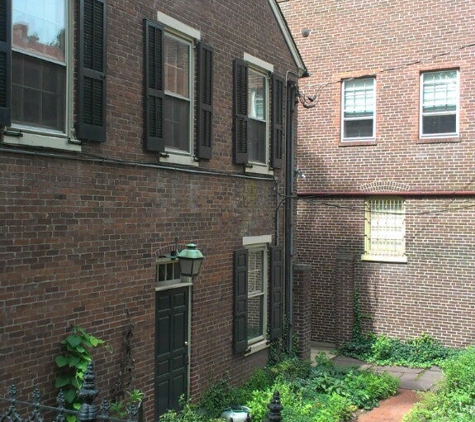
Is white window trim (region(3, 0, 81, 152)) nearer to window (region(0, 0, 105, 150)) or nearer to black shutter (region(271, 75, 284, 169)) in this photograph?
window (region(0, 0, 105, 150))

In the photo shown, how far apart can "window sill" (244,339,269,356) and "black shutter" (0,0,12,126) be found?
6539 millimetres

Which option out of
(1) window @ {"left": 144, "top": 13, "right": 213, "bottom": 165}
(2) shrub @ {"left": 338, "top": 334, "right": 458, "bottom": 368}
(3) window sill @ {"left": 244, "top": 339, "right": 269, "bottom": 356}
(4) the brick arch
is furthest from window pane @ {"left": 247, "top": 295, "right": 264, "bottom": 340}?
(4) the brick arch

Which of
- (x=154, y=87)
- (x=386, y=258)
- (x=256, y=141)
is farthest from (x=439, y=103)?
(x=154, y=87)

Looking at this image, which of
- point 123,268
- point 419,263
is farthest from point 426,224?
point 123,268

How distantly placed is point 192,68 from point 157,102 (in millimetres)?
1249

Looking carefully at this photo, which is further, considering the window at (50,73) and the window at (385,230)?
the window at (385,230)

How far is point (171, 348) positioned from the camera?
9.16 metres

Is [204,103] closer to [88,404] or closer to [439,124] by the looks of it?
[88,404]

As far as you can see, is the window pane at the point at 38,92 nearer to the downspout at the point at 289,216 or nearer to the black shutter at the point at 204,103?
the black shutter at the point at 204,103

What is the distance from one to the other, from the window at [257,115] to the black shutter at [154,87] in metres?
2.28

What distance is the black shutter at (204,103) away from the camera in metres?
9.55

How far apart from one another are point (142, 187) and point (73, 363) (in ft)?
8.36

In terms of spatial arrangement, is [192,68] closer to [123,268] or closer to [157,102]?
[157,102]

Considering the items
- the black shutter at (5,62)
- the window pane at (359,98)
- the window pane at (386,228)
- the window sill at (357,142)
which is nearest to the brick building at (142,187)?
the black shutter at (5,62)
